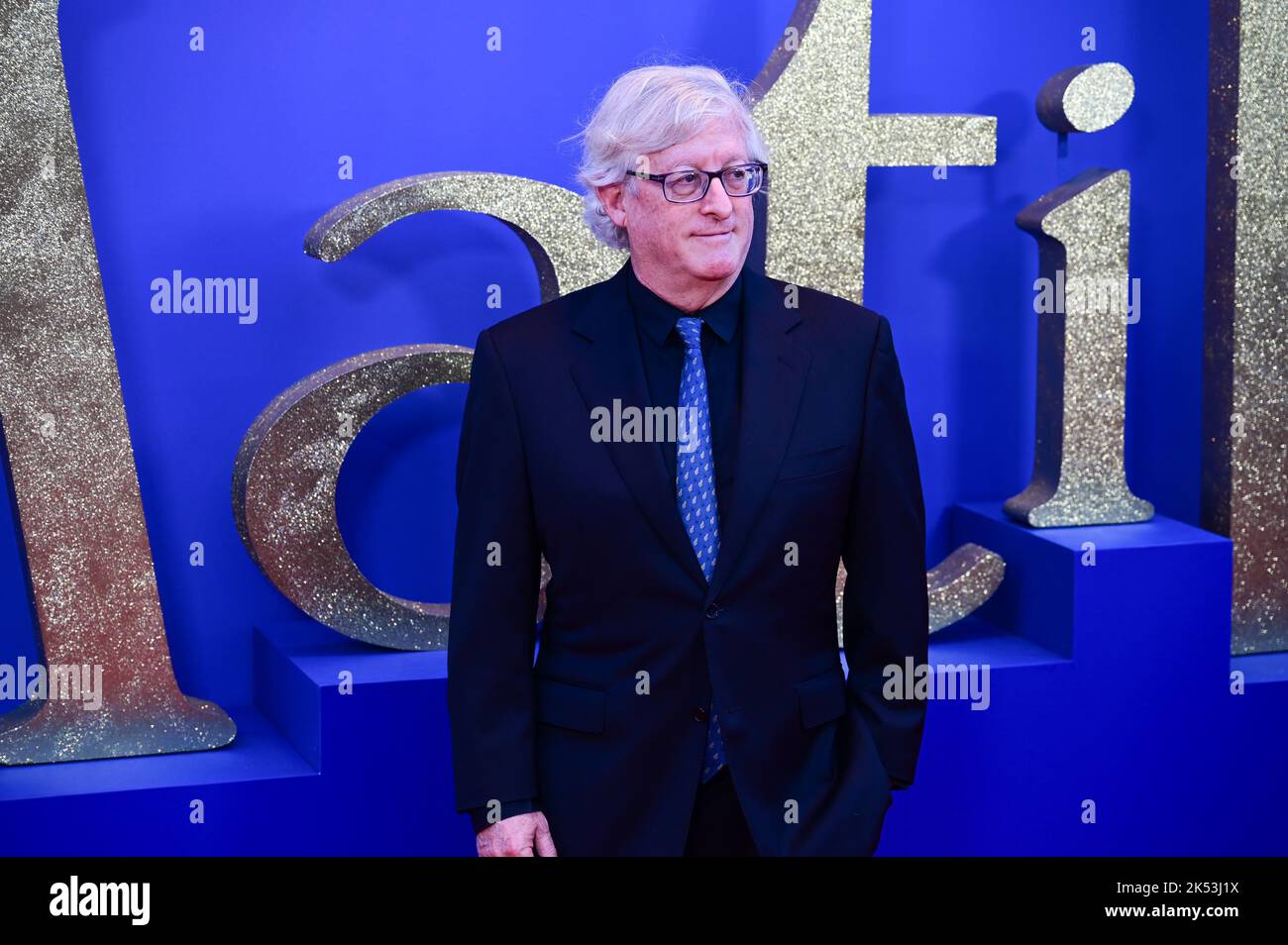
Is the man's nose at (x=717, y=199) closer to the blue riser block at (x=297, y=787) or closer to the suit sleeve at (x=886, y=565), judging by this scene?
the suit sleeve at (x=886, y=565)

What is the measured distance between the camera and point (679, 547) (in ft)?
7.09

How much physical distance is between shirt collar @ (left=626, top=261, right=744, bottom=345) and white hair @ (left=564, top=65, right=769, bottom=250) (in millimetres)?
150

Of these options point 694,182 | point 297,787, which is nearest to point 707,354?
point 694,182

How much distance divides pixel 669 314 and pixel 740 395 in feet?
0.48

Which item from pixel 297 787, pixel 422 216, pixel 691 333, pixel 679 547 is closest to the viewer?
pixel 679 547

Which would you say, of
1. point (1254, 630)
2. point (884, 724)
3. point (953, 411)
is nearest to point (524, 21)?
point (953, 411)

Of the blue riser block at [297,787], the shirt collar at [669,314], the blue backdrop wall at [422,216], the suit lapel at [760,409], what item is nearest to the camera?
the suit lapel at [760,409]

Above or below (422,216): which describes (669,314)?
below

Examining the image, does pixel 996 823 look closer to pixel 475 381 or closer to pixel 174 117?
pixel 475 381

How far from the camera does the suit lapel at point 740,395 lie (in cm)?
216

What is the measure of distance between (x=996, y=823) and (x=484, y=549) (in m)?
1.62

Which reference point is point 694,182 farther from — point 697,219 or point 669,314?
point 669,314

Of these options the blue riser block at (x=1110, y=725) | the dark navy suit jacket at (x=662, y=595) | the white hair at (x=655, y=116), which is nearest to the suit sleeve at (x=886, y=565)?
the dark navy suit jacket at (x=662, y=595)

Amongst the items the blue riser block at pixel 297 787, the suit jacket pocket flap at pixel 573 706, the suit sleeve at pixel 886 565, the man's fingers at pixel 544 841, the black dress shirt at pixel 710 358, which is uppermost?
the black dress shirt at pixel 710 358
